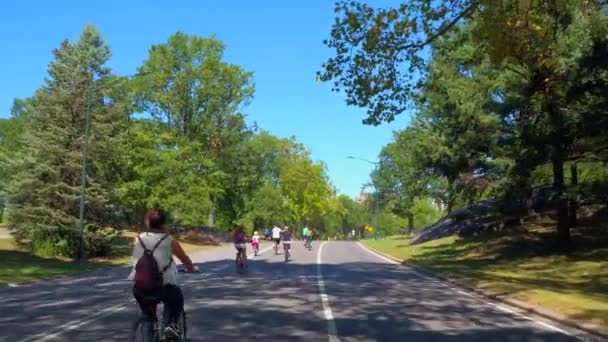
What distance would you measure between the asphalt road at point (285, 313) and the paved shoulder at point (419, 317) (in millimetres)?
16

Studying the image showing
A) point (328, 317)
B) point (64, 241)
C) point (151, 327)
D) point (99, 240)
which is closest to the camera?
point (151, 327)

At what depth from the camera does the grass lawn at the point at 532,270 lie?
15117 millimetres

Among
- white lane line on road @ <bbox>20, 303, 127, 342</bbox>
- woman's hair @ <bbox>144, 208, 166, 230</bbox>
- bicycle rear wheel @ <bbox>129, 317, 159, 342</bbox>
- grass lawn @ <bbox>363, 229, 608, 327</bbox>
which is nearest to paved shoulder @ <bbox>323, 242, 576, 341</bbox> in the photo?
grass lawn @ <bbox>363, 229, 608, 327</bbox>

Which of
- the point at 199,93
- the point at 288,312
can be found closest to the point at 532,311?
the point at 288,312

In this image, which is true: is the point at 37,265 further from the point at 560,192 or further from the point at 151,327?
the point at 151,327

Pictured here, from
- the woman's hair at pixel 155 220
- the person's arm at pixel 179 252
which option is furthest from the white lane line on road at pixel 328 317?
the woman's hair at pixel 155 220

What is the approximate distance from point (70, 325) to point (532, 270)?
68.8ft

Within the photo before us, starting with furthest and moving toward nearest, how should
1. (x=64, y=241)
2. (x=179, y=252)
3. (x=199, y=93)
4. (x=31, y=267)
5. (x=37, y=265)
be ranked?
(x=199, y=93)
(x=64, y=241)
(x=37, y=265)
(x=31, y=267)
(x=179, y=252)

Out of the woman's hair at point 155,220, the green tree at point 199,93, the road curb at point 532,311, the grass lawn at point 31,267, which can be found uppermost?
the green tree at point 199,93

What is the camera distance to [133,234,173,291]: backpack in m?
6.36

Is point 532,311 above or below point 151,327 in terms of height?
below

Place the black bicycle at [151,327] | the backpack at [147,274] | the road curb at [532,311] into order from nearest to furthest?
the backpack at [147,274] < the black bicycle at [151,327] < the road curb at [532,311]

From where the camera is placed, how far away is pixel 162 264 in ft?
21.6

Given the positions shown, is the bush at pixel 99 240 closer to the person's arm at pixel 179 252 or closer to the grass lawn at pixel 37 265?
the grass lawn at pixel 37 265
